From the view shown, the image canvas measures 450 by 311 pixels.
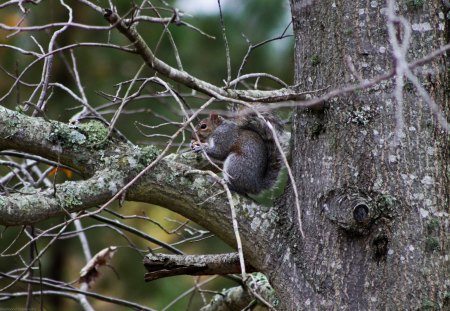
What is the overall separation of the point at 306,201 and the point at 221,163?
1.31m

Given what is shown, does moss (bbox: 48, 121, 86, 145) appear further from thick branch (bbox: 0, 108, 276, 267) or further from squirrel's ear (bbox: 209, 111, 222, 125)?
squirrel's ear (bbox: 209, 111, 222, 125)

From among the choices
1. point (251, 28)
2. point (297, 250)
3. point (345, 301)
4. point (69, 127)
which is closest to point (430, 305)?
point (345, 301)

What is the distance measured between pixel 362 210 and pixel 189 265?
2.40 ft

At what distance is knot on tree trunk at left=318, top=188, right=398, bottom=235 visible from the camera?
7.66 ft

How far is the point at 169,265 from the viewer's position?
2.67m

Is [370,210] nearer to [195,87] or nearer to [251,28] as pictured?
[195,87]

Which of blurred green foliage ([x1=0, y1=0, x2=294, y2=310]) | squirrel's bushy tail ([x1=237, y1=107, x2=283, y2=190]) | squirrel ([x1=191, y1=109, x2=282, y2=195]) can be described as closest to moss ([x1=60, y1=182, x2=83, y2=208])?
squirrel ([x1=191, y1=109, x2=282, y2=195])

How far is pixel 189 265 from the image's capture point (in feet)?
8.85

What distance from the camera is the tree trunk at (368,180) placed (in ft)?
7.69

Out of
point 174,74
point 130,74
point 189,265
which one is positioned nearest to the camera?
point 174,74

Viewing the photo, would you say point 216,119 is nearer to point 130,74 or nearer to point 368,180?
point 368,180

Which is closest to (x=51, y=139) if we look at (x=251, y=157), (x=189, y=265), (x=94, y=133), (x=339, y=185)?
(x=94, y=133)

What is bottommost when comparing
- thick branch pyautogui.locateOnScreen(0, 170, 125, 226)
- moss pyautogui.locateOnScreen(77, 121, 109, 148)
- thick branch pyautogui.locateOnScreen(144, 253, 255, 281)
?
thick branch pyautogui.locateOnScreen(144, 253, 255, 281)

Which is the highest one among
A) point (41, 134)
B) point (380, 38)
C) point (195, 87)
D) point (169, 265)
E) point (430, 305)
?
point (380, 38)
